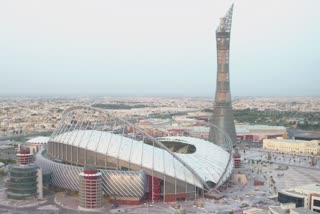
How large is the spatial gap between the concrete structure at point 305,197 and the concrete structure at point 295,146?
4627cm

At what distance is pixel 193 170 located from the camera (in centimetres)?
5216

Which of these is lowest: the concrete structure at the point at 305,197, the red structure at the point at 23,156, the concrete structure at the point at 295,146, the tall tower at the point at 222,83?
the concrete structure at the point at 295,146

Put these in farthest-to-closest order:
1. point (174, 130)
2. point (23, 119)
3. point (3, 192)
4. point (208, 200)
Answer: point (23, 119), point (174, 130), point (3, 192), point (208, 200)

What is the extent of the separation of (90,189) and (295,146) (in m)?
60.0

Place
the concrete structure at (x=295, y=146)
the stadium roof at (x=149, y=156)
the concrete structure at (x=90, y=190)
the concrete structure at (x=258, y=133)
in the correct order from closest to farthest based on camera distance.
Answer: the concrete structure at (x=90, y=190) < the stadium roof at (x=149, y=156) < the concrete structure at (x=295, y=146) < the concrete structure at (x=258, y=133)

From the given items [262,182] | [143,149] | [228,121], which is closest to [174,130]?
[228,121]

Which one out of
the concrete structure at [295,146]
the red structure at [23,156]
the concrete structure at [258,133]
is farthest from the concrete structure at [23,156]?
the concrete structure at [258,133]

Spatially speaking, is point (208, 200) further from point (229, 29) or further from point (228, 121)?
point (229, 29)

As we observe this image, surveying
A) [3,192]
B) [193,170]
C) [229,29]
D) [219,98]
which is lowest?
[3,192]

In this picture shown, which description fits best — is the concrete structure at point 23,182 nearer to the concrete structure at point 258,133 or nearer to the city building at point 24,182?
the city building at point 24,182

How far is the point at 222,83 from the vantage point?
275 feet

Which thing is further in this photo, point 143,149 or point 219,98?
point 219,98

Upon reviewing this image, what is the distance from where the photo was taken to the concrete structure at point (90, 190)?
157 feet

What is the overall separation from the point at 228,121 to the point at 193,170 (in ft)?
116
